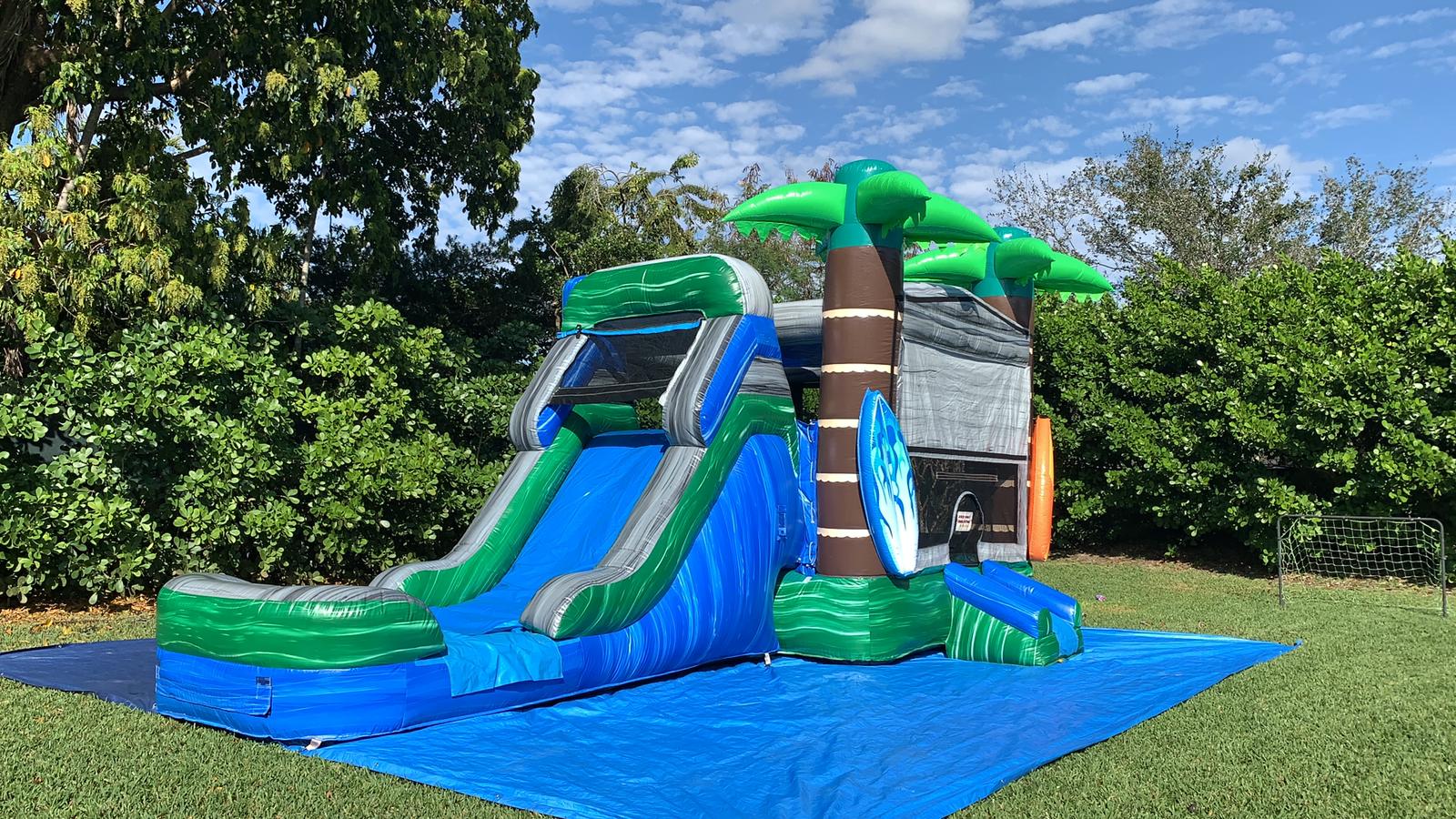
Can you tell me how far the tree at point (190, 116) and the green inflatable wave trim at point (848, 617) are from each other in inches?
205

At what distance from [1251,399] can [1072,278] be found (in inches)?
156

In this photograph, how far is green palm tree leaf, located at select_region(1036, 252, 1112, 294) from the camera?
8.98 m

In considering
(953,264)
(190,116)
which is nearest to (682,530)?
(953,264)

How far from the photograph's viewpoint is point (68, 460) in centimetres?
740

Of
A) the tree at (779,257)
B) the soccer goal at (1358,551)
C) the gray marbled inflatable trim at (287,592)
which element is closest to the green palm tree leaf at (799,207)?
the gray marbled inflatable trim at (287,592)

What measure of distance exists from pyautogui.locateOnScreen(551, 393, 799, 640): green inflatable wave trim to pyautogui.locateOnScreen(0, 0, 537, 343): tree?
4.66 metres

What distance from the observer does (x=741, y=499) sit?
605 cm

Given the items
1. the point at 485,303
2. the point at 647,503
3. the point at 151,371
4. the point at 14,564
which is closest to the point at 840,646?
the point at 647,503

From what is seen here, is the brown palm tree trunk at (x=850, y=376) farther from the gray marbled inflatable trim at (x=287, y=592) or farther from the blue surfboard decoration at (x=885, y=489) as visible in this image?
the gray marbled inflatable trim at (x=287, y=592)

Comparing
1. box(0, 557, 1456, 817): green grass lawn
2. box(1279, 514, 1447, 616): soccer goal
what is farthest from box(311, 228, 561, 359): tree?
box(1279, 514, 1447, 616): soccer goal

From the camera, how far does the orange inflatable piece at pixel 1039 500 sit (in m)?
8.27

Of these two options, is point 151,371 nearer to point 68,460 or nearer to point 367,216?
point 68,460

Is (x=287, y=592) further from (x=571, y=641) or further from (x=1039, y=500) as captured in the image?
(x=1039, y=500)

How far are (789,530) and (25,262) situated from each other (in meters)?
5.82
